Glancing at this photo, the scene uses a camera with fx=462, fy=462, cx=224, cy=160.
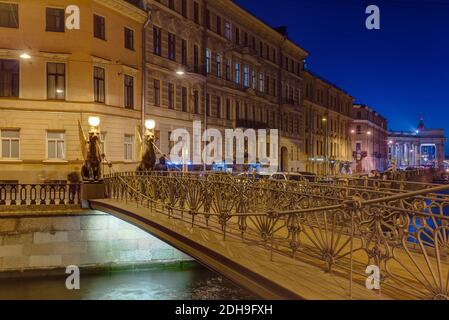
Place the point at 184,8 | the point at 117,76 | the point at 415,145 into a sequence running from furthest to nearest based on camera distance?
the point at 415,145
the point at 184,8
the point at 117,76

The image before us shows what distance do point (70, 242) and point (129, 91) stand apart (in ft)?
38.7

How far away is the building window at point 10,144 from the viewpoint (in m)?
21.9

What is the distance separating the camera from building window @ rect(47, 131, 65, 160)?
2273 centimetres

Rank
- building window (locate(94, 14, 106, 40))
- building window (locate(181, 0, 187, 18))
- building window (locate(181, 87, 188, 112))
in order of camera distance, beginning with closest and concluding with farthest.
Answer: building window (locate(94, 14, 106, 40)) < building window (locate(181, 0, 187, 18)) < building window (locate(181, 87, 188, 112))

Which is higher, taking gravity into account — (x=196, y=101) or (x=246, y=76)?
(x=246, y=76)

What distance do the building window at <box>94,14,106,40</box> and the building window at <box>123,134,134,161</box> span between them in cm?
560

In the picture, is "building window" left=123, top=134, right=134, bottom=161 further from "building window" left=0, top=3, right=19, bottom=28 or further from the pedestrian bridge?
the pedestrian bridge

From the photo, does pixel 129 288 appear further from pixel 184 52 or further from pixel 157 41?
pixel 184 52

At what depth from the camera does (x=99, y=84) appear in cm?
2425

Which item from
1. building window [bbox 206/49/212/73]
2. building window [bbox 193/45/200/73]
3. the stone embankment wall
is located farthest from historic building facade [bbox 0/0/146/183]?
building window [bbox 206/49/212/73]

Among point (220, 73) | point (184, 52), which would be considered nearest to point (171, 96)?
point (184, 52)

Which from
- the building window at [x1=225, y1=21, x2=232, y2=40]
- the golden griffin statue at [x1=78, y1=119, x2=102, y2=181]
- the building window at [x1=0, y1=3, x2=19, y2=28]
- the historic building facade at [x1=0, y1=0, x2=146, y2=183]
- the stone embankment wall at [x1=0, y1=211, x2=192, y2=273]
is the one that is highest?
the building window at [x1=225, y1=21, x2=232, y2=40]

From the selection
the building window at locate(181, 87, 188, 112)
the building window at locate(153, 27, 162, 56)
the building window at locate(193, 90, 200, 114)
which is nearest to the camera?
the building window at locate(153, 27, 162, 56)
